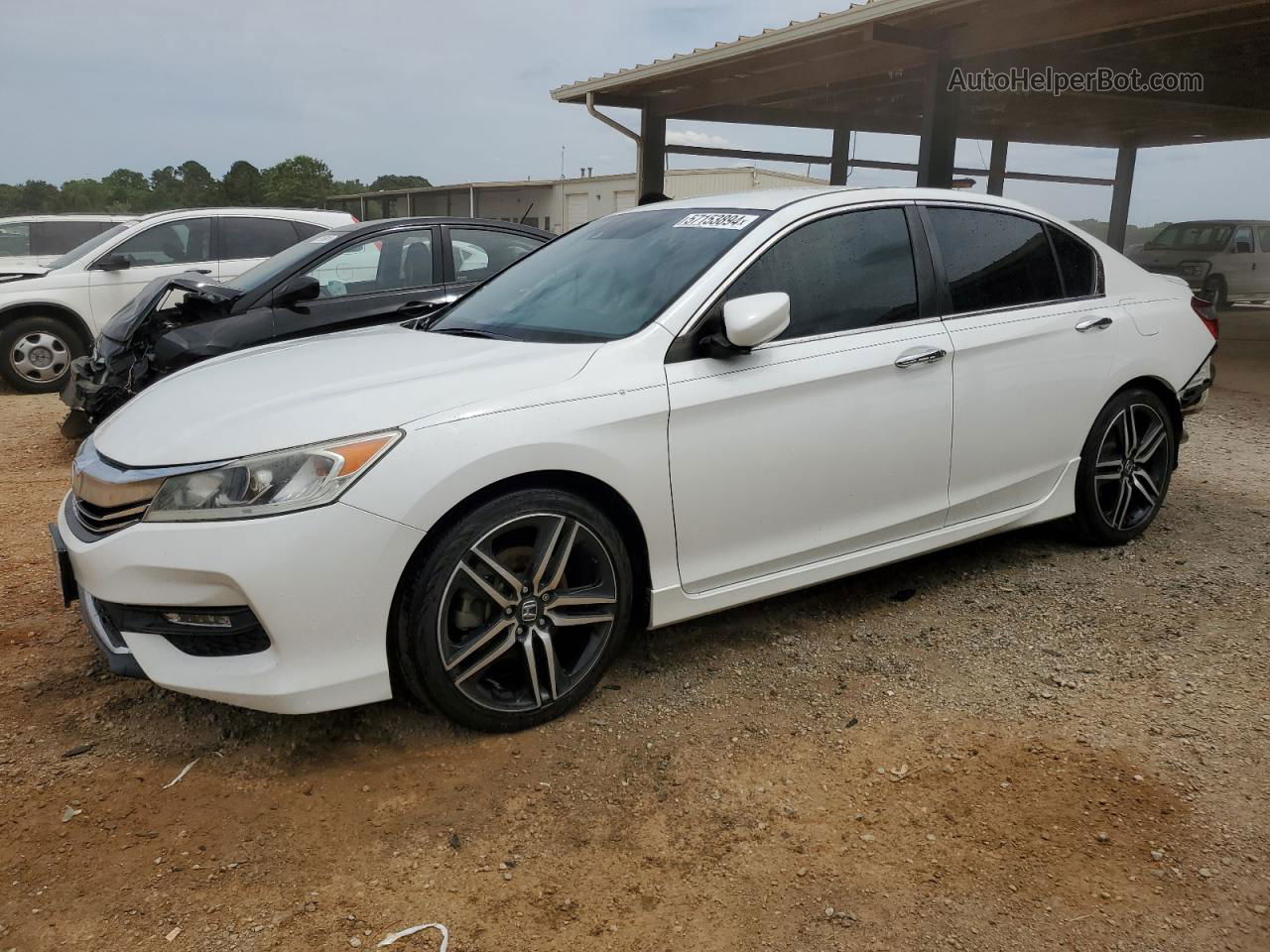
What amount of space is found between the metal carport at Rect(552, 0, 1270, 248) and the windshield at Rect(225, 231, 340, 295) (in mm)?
5600

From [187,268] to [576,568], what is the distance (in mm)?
8083

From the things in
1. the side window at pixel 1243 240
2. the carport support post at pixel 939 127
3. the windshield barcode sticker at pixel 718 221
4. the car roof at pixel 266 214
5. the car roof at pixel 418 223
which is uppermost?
the carport support post at pixel 939 127

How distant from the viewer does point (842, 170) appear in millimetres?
18328

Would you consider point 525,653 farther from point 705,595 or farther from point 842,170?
point 842,170

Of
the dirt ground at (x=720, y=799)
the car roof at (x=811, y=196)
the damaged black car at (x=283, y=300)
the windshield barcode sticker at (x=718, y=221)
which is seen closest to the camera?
the dirt ground at (x=720, y=799)

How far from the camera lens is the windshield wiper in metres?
3.55

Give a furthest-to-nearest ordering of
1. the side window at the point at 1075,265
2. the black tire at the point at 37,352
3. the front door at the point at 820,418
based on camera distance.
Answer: the black tire at the point at 37,352, the side window at the point at 1075,265, the front door at the point at 820,418

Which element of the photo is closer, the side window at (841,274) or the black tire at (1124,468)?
the side window at (841,274)

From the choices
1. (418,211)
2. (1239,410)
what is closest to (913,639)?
(1239,410)

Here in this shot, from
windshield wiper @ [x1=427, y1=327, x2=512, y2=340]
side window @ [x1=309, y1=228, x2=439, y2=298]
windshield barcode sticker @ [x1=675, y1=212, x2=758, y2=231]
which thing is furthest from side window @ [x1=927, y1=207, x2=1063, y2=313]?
side window @ [x1=309, y1=228, x2=439, y2=298]

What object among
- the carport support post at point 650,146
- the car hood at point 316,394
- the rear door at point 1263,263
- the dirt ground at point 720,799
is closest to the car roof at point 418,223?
the car hood at point 316,394

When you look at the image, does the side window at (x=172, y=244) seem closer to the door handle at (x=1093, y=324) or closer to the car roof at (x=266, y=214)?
the car roof at (x=266, y=214)

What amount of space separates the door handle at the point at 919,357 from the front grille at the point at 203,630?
92.0 inches

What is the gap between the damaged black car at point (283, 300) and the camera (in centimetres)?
632
